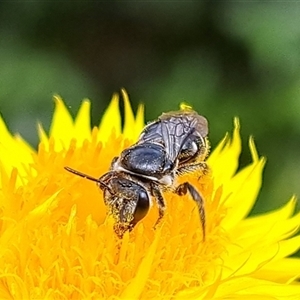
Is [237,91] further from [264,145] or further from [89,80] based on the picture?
[89,80]

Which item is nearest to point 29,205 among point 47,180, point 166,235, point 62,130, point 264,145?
point 47,180

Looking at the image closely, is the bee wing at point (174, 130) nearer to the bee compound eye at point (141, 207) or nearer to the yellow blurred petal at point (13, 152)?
the bee compound eye at point (141, 207)

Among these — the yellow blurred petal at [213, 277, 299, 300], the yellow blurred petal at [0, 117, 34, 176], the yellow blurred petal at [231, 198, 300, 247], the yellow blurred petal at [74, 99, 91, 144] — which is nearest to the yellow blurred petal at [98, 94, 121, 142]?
the yellow blurred petal at [74, 99, 91, 144]

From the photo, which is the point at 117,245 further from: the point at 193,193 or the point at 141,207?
the point at 193,193

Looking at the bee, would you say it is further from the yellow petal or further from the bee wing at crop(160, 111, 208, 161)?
the yellow petal

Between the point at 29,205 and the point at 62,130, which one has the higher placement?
the point at 62,130

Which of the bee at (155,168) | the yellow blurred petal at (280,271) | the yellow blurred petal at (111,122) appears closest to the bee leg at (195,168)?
the bee at (155,168)

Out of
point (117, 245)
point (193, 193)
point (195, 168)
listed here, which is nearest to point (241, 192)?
point (195, 168)
